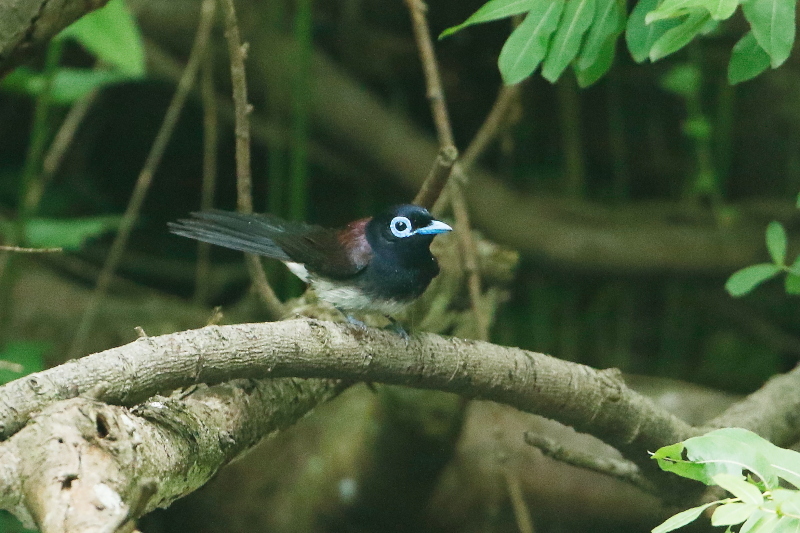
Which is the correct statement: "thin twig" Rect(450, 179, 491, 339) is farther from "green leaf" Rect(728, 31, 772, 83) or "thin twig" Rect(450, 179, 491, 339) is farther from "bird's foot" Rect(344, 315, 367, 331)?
"green leaf" Rect(728, 31, 772, 83)

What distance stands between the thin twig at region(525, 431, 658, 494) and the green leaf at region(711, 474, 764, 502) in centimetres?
122

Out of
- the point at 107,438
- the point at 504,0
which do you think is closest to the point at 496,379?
the point at 504,0

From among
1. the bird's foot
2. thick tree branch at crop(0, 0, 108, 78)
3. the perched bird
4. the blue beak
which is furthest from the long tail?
thick tree branch at crop(0, 0, 108, 78)

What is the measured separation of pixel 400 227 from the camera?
275 cm

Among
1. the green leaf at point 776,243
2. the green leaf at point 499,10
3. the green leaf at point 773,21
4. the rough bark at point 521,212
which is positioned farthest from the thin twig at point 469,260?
the rough bark at point 521,212

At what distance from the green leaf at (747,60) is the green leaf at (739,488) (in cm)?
115

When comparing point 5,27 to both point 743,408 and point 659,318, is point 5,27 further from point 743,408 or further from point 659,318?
point 659,318

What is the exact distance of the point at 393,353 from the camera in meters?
2.31

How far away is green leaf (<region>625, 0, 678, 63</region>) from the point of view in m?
2.13

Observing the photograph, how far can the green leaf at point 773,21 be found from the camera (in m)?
1.78

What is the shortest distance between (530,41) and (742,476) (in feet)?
3.88

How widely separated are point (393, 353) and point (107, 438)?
895mm

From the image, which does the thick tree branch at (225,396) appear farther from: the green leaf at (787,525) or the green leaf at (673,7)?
the green leaf at (673,7)

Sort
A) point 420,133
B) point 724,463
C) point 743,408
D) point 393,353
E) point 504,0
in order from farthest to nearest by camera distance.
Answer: point 420,133 < point 743,408 < point 393,353 < point 504,0 < point 724,463
